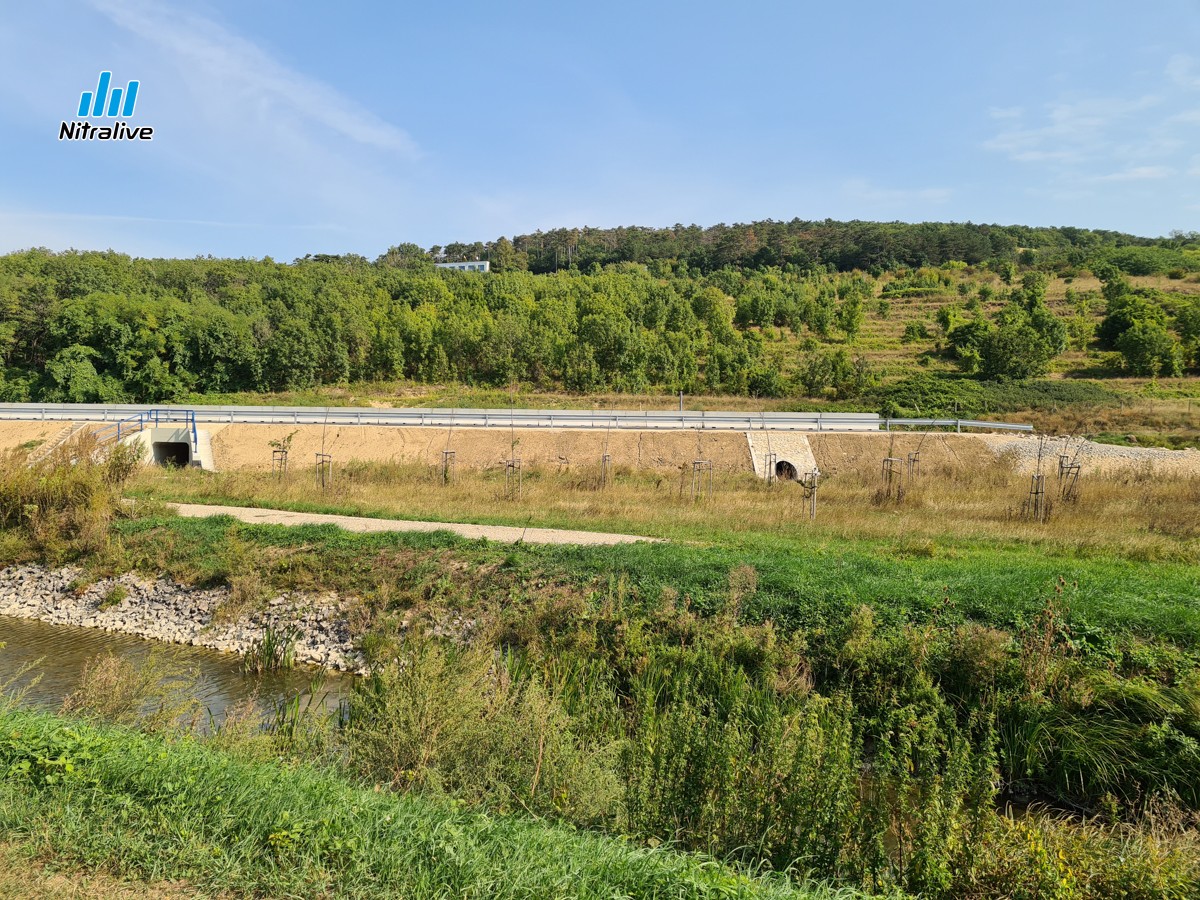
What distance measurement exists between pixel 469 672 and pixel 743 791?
3.56 m

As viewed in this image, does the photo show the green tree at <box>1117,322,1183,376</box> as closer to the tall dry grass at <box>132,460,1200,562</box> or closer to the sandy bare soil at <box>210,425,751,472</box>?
→ the tall dry grass at <box>132,460,1200,562</box>

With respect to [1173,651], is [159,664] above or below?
below

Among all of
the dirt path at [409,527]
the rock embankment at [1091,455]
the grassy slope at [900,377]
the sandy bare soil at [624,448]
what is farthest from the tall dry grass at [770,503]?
the grassy slope at [900,377]

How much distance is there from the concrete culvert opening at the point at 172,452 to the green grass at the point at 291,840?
3535 cm

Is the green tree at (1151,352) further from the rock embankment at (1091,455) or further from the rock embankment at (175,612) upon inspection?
the rock embankment at (175,612)

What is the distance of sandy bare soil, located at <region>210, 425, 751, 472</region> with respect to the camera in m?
33.8

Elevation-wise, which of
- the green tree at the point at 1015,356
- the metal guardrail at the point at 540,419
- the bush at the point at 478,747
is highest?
the green tree at the point at 1015,356

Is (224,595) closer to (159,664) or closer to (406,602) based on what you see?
(159,664)

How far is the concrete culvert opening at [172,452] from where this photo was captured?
124 ft

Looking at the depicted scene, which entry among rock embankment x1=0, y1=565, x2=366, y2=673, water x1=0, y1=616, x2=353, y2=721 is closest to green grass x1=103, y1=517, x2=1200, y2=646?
rock embankment x1=0, y1=565, x2=366, y2=673

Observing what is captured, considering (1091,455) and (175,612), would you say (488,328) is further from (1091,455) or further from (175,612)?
(175,612)

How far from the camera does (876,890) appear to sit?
638 cm

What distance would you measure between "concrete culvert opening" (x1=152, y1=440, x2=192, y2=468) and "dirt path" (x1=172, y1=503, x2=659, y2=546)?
15.6m

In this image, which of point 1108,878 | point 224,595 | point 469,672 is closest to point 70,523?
point 224,595
